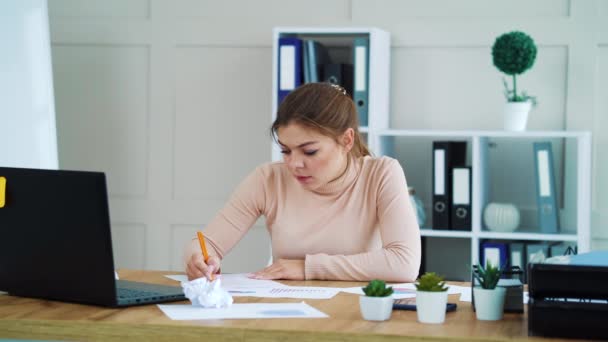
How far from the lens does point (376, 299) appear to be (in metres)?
1.70

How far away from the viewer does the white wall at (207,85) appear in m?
4.00

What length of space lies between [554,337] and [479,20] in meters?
2.62

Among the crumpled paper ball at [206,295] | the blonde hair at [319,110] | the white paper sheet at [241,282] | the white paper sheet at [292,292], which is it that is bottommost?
the white paper sheet at [241,282]

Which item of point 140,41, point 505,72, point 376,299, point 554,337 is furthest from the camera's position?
point 140,41

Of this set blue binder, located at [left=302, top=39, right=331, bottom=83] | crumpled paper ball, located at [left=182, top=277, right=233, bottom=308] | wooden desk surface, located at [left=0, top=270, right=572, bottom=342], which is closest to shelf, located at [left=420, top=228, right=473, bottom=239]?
blue binder, located at [left=302, top=39, right=331, bottom=83]

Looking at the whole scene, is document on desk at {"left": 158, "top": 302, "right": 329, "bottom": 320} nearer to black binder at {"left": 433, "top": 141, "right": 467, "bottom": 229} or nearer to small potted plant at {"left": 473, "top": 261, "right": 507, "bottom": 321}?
small potted plant at {"left": 473, "top": 261, "right": 507, "bottom": 321}

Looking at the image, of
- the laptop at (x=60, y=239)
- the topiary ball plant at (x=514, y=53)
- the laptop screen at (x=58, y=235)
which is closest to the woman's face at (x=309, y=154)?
the laptop at (x=60, y=239)

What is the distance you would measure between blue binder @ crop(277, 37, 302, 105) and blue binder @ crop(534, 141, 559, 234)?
101 centimetres

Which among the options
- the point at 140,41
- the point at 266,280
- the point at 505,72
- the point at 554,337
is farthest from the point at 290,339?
the point at 140,41

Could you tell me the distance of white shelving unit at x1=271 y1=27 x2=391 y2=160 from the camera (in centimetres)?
378

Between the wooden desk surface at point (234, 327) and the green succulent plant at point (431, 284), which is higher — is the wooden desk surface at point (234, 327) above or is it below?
below

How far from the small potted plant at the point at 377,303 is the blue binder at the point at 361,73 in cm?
212

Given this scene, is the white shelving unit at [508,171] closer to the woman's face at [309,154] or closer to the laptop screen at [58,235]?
the woman's face at [309,154]

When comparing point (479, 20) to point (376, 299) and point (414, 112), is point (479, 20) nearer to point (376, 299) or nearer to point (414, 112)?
point (414, 112)
